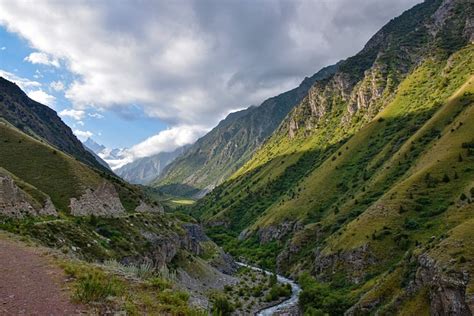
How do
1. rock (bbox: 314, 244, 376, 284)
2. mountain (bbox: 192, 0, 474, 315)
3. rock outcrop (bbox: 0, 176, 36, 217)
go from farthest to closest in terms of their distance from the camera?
rock (bbox: 314, 244, 376, 284) < mountain (bbox: 192, 0, 474, 315) < rock outcrop (bbox: 0, 176, 36, 217)

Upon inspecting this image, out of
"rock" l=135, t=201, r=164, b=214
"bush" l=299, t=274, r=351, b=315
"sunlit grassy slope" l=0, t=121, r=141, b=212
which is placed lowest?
"bush" l=299, t=274, r=351, b=315

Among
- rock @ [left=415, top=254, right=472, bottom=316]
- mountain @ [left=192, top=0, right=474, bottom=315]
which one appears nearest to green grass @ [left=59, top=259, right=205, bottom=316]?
rock @ [left=415, top=254, right=472, bottom=316]

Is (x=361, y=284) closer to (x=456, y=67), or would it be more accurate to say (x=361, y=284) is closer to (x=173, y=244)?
(x=173, y=244)

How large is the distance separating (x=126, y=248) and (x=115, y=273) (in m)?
39.4

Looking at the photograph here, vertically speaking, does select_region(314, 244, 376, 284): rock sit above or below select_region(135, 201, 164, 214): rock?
below

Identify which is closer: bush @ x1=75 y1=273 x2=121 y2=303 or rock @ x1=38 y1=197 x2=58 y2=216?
bush @ x1=75 y1=273 x2=121 y2=303

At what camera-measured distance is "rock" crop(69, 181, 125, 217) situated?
68.1m

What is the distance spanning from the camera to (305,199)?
157375mm

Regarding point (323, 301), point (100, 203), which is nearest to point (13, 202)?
point (100, 203)

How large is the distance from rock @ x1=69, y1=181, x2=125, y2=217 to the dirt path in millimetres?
42642

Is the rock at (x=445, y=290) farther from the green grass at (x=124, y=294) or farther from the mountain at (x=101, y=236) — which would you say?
the green grass at (x=124, y=294)

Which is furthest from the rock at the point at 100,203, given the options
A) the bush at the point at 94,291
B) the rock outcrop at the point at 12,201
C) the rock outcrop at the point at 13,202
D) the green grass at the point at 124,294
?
the bush at the point at 94,291

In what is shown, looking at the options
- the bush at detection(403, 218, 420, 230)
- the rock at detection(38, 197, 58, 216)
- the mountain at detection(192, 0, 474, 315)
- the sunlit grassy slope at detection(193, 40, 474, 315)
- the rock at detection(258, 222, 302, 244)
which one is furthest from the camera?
the rock at detection(258, 222, 302, 244)

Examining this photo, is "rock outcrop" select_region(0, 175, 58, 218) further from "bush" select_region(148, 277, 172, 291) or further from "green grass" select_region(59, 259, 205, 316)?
"bush" select_region(148, 277, 172, 291)
